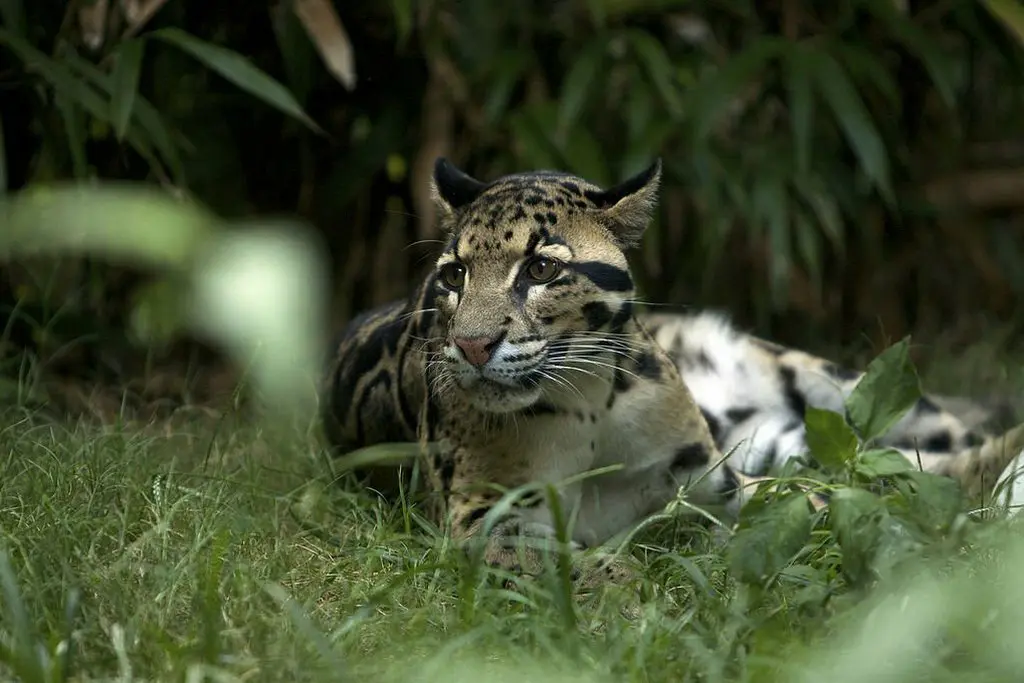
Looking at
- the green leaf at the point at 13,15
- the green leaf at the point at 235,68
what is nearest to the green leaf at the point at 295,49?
the green leaf at the point at 235,68

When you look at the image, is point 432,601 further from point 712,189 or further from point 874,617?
point 712,189

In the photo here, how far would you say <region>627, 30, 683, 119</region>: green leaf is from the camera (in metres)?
5.29

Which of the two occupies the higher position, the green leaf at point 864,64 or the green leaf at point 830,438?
the green leaf at point 864,64

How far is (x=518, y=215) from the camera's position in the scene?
328 cm

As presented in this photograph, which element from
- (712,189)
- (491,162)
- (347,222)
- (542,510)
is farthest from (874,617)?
(347,222)

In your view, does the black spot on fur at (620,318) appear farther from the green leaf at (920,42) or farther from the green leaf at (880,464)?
the green leaf at (920,42)

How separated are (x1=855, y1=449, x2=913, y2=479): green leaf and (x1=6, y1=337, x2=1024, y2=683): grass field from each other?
118 millimetres

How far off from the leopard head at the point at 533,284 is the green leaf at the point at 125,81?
1.34 meters

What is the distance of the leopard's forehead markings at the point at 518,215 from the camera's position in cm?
325

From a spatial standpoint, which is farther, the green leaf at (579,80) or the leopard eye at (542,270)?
the green leaf at (579,80)

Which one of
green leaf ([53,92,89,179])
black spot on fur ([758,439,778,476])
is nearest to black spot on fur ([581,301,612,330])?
black spot on fur ([758,439,778,476])

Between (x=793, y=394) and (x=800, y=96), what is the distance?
4.34 ft

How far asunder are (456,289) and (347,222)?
2910 mm

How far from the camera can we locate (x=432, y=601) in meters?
2.93
